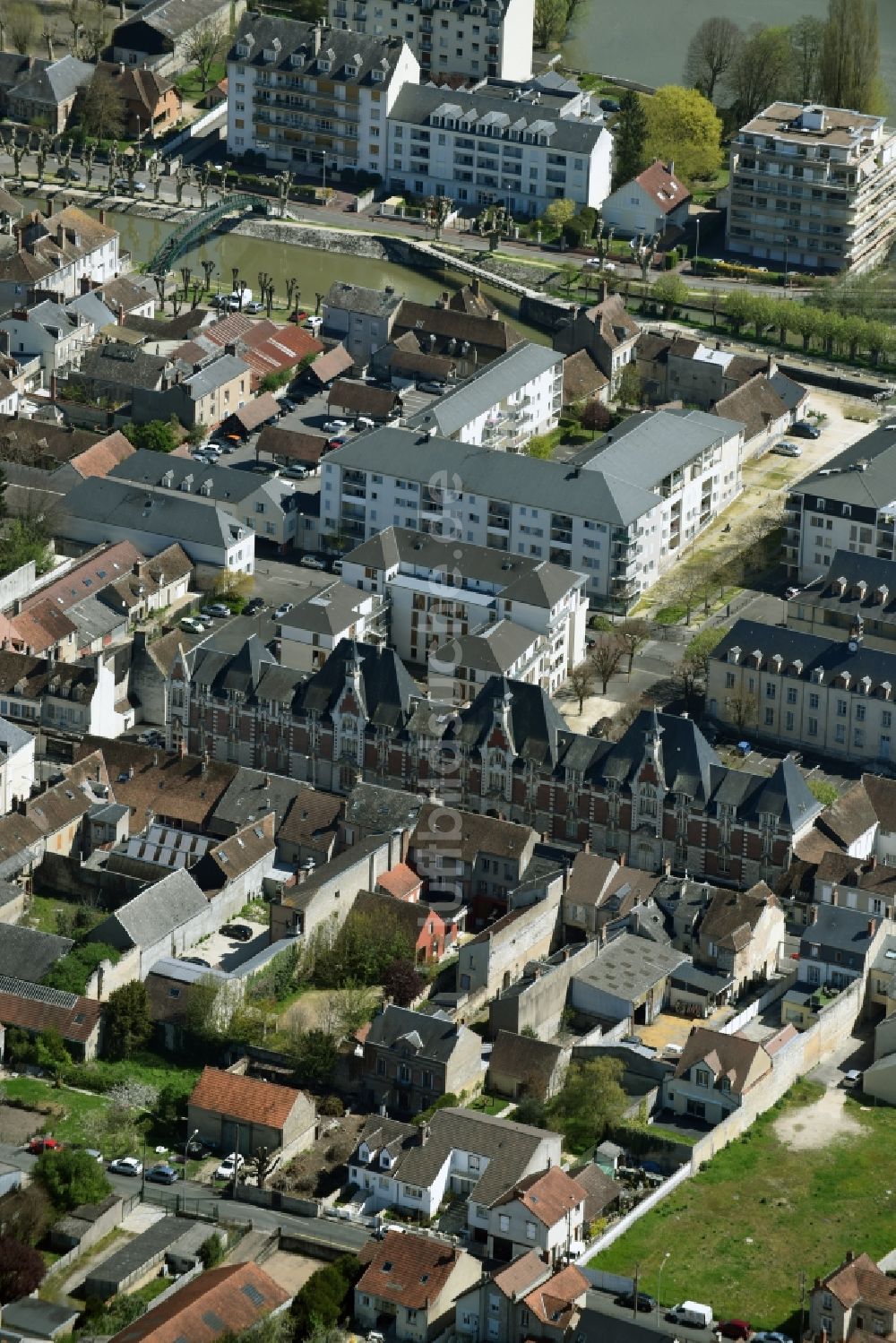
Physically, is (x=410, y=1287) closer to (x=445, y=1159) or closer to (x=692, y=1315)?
(x=445, y=1159)

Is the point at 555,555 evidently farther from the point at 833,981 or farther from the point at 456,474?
the point at 833,981

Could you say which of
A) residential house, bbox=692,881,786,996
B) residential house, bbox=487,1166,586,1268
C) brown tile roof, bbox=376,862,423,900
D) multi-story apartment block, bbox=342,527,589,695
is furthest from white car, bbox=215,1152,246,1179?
multi-story apartment block, bbox=342,527,589,695

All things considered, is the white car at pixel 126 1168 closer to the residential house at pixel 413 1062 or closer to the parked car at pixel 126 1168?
the parked car at pixel 126 1168

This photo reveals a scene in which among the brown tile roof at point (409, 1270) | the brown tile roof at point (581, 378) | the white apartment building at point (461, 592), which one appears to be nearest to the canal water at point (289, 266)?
the brown tile roof at point (581, 378)

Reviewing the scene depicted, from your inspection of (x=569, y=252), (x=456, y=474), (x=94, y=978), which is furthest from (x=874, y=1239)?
(x=569, y=252)

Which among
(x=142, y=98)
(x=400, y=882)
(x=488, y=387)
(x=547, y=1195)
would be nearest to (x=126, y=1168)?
(x=547, y=1195)

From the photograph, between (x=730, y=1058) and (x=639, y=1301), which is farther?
(x=730, y=1058)
